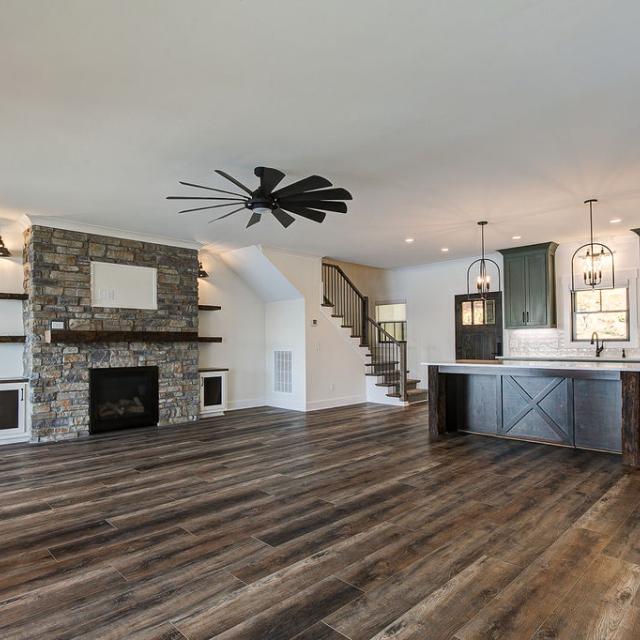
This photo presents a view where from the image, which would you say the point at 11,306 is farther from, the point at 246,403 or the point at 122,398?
the point at 246,403

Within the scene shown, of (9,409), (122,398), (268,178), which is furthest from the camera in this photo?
(122,398)

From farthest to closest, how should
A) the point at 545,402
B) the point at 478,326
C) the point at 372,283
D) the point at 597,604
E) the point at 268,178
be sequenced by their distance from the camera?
1. the point at 372,283
2. the point at 478,326
3. the point at 545,402
4. the point at 268,178
5. the point at 597,604

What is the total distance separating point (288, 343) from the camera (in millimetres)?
8719

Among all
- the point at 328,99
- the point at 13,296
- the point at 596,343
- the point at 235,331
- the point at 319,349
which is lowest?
the point at 319,349

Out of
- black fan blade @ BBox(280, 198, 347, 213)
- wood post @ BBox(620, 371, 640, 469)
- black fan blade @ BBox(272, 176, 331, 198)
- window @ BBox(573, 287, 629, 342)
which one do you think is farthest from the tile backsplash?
black fan blade @ BBox(272, 176, 331, 198)

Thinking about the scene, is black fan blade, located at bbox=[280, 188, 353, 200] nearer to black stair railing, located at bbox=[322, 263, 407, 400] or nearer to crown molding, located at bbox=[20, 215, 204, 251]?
crown molding, located at bbox=[20, 215, 204, 251]

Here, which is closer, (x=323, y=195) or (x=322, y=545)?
(x=322, y=545)

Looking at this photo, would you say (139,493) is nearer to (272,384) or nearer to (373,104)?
(373,104)

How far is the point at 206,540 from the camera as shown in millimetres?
2979

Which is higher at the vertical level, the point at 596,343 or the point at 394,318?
the point at 394,318

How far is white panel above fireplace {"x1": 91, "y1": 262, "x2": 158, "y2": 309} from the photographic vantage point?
6668mm

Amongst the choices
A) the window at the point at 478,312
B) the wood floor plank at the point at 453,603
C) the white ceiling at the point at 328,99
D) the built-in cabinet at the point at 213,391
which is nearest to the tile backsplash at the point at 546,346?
the window at the point at 478,312

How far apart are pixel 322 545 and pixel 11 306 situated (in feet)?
18.9

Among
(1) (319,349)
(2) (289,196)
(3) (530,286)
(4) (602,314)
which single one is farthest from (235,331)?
(4) (602,314)
